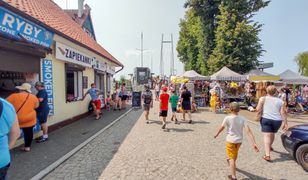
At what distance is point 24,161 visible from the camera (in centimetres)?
565

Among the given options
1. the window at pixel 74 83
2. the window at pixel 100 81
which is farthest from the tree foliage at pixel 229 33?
the window at pixel 74 83

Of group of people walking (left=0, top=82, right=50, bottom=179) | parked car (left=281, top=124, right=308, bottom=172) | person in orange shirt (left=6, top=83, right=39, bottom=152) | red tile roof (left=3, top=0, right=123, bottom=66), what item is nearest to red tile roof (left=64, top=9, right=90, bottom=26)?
red tile roof (left=3, top=0, right=123, bottom=66)

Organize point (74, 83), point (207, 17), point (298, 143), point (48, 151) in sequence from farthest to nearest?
1. point (207, 17)
2. point (74, 83)
3. point (48, 151)
4. point (298, 143)

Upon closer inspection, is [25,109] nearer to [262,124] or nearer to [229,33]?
[262,124]

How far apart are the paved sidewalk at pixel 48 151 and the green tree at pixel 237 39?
17.3 meters

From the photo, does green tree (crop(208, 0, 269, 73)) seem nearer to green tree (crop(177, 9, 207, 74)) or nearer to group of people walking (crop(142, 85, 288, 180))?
green tree (crop(177, 9, 207, 74))

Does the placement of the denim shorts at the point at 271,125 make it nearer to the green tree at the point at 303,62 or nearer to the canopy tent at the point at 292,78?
the canopy tent at the point at 292,78

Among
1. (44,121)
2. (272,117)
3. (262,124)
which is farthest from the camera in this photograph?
(44,121)

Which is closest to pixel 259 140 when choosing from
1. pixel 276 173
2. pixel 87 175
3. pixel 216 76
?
pixel 276 173

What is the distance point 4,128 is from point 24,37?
195 inches

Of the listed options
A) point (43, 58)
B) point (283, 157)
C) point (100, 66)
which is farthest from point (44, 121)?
point (100, 66)

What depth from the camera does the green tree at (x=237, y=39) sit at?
23.6m

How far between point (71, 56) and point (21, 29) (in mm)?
3938

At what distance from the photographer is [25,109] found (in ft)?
20.2
